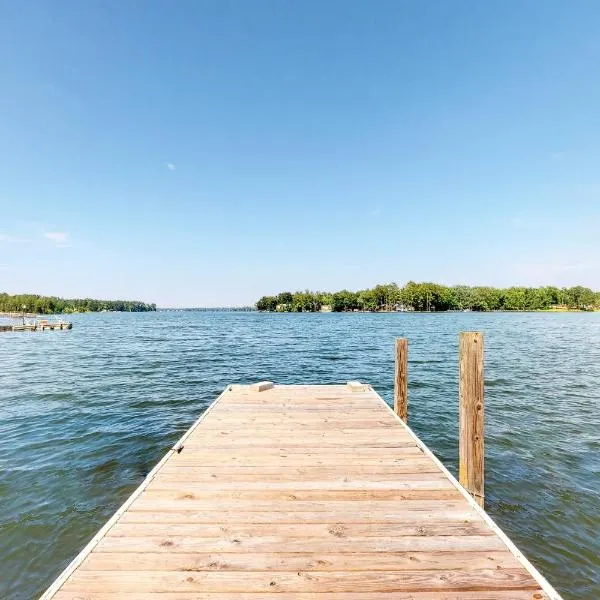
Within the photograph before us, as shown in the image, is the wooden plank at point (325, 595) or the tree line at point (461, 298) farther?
the tree line at point (461, 298)

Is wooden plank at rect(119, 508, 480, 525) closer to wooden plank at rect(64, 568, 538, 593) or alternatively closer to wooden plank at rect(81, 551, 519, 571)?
wooden plank at rect(81, 551, 519, 571)

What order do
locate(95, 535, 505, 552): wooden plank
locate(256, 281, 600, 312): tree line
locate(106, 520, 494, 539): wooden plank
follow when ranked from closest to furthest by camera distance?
1. locate(95, 535, 505, 552): wooden plank
2. locate(106, 520, 494, 539): wooden plank
3. locate(256, 281, 600, 312): tree line

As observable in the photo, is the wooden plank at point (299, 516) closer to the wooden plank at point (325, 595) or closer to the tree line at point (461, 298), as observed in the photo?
the wooden plank at point (325, 595)

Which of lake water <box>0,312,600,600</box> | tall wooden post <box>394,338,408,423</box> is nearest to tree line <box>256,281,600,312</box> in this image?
lake water <box>0,312,600,600</box>

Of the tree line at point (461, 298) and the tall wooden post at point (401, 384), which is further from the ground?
the tree line at point (461, 298)

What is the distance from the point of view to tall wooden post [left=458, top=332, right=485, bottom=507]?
4645 millimetres

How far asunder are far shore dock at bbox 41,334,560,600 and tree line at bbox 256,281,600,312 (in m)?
153

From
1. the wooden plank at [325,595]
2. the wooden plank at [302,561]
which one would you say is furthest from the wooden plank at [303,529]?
the wooden plank at [325,595]

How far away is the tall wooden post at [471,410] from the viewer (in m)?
4.64

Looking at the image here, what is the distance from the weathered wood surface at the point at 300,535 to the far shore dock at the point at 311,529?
0.5 inches

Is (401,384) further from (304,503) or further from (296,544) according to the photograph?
(296,544)

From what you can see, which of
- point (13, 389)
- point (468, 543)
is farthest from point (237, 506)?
point (13, 389)

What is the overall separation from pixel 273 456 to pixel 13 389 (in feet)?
49.6

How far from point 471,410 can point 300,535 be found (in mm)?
2973
